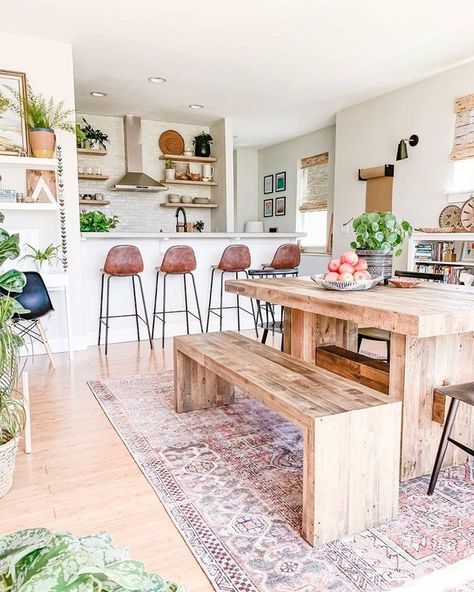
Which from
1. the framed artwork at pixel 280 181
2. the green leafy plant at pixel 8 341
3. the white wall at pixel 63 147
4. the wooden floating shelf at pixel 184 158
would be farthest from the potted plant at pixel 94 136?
the green leafy plant at pixel 8 341

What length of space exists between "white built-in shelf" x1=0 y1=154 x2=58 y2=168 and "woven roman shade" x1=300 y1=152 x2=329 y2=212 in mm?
4533

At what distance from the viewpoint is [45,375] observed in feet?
12.0

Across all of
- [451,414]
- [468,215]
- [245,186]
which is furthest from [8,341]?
[245,186]

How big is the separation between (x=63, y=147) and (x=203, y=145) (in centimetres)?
308

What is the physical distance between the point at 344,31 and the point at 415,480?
358 cm

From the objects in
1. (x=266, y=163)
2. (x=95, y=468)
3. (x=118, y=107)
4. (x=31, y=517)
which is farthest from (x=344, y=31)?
(x=266, y=163)

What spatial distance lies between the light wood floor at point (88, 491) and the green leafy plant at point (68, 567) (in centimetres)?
95

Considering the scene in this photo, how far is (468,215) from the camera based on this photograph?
455 centimetres

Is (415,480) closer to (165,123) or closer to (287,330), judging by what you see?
(287,330)

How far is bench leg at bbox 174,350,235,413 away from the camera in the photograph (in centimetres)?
280

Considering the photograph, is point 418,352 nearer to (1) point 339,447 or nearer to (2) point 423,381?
(2) point 423,381

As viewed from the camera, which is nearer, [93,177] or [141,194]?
[93,177]

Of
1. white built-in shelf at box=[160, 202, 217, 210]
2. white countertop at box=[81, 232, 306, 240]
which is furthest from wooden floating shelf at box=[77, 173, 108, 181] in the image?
white countertop at box=[81, 232, 306, 240]

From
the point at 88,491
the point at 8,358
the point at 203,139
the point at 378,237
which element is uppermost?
the point at 203,139
